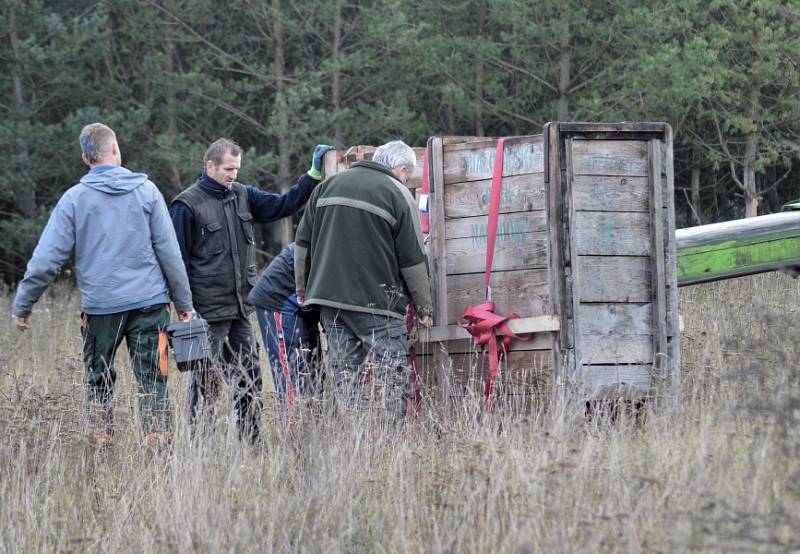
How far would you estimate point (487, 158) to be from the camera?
5816 mm

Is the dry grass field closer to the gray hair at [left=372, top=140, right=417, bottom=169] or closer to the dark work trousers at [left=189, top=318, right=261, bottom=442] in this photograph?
the dark work trousers at [left=189, top=318, right=261, bottom=442]

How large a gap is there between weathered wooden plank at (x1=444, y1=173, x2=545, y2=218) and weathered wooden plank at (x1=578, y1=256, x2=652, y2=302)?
43cm

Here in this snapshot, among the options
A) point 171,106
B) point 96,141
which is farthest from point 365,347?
point 171,106

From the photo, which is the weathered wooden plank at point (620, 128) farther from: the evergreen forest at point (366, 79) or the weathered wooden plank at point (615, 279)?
the evergreen forest at point (366, 79)

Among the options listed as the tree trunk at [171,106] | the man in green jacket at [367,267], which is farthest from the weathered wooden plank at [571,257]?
the tree trunk at [171,106]

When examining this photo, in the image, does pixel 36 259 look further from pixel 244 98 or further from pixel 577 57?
pixel 244 98

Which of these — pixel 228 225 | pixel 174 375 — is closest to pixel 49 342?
pixel 174 375

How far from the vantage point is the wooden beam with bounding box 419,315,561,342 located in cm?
546

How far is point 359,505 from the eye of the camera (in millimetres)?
4203

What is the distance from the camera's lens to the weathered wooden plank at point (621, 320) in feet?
18.0

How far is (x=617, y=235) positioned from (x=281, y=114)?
13451 millimetres

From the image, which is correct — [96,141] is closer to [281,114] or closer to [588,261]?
[588,261]

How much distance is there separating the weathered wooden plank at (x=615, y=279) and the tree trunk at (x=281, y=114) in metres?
13.4

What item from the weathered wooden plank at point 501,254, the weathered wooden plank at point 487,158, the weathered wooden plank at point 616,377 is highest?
the weathered wooden plank at point 487,158
